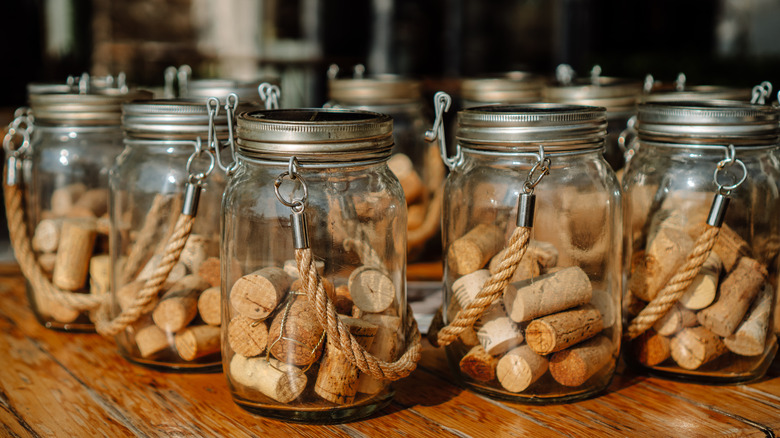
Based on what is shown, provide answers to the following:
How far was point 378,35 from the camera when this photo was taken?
22.1 feet

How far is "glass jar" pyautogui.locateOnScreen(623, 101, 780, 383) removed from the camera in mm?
1202

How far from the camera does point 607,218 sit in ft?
3.93

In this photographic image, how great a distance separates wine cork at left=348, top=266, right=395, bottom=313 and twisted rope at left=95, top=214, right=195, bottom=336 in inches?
11.6

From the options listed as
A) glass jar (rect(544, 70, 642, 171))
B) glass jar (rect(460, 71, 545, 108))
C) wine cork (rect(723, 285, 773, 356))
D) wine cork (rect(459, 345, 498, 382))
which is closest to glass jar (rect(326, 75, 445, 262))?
glass jar (rect(460, 71, 545, 108))

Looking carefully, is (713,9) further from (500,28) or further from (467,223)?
(467,223)

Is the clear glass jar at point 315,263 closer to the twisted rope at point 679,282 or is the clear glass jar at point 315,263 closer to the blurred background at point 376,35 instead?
the twisted rope at point 679,282

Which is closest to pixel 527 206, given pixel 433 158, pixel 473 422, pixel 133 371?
pixel 473 422

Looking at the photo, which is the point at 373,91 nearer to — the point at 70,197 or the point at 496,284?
the point at 70,197

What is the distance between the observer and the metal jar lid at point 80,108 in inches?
59.2

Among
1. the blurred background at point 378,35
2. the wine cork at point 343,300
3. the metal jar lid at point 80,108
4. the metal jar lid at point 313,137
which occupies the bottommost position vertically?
the wine cork at point 343,300

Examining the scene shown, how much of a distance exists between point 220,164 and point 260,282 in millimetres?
242

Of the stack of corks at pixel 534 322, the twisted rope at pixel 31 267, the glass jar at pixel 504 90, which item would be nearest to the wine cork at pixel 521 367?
the stack of corks at pixel 534 322

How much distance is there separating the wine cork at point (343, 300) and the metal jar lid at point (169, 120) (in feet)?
1.22

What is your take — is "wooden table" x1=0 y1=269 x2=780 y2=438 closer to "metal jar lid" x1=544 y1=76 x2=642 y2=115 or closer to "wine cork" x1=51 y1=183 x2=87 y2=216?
"wine cork" x1=51 y1=183 x2=87 y2=216
